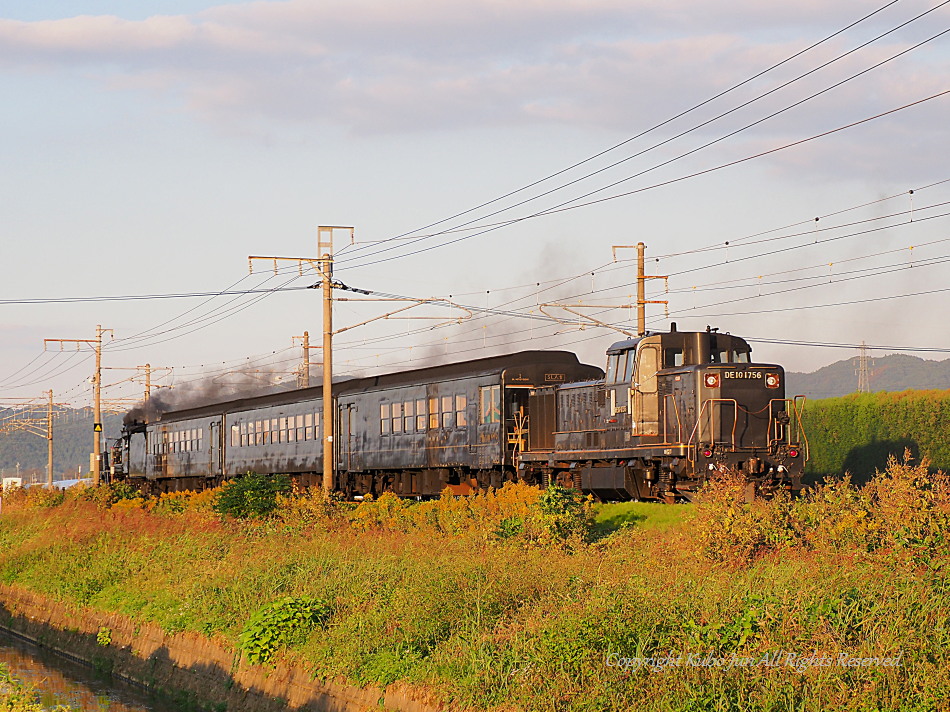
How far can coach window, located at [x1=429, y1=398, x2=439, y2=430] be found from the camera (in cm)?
3634

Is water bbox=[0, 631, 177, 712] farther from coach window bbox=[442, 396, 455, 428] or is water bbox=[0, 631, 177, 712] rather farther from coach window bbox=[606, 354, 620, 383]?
coach window bbox=[442, 396, 455, 428]

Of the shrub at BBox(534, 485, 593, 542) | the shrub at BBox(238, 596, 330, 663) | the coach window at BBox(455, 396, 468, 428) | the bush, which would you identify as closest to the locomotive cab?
the shrub at BBox(534, 485, 593, 542)

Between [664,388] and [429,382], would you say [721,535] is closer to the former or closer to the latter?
[664,388]

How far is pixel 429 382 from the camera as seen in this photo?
3697 centimetres

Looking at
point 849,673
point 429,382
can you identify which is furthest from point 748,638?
point 429,382

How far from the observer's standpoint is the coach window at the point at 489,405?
3316cm

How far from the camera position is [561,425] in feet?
102

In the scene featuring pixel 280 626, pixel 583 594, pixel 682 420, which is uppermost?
pixel 682 420

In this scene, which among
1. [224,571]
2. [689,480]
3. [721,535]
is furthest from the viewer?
[689,480]

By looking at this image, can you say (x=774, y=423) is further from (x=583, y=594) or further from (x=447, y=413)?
(x=583, y=594)

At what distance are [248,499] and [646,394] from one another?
10493 millimetres

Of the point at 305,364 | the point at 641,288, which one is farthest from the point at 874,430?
the point at 305,364

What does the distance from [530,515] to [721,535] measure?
5.16 meters

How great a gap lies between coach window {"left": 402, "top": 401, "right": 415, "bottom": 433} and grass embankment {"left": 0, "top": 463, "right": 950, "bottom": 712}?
1115cm
